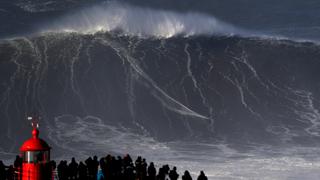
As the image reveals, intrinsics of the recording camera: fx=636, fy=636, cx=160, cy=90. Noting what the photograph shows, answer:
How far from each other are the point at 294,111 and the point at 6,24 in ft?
53.6

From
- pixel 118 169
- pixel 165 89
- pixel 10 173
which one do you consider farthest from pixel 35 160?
pixel 165 89

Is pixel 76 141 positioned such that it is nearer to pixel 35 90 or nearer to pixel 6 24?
pixel 35 90

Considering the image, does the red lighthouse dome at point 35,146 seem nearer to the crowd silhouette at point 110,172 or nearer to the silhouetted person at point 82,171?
the crowd silhouette at point 110,172

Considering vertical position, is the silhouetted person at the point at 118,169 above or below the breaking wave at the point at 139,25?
below

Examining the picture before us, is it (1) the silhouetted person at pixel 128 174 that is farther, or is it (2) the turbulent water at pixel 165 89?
(2) the turbulent water at pixel 165 89

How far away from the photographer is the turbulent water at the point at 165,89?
19.9 m

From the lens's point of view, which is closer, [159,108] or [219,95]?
[159,108]

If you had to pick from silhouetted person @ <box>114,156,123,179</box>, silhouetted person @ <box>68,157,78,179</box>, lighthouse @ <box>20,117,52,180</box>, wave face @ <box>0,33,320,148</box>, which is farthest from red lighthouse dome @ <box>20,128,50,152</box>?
wave face @ <box>0,33,320,148</box>

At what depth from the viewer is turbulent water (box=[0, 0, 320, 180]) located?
19.9 meters

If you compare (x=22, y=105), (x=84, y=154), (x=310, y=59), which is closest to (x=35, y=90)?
(x=22, y=105)

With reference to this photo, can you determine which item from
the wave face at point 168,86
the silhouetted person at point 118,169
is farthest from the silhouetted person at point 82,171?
the wave face at point 168,86

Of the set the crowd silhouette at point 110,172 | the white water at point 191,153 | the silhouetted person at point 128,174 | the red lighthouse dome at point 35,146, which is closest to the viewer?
the red lighthouse dome at point 35,146

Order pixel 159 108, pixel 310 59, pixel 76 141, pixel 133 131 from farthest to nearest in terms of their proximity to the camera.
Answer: pixel 310 59 < pixel 159 108 < pixel 133 131 < pixel 76 141

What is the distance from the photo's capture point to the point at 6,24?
32969 millimetres
